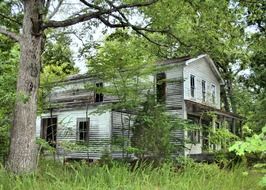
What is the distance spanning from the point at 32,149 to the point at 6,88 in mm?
2531

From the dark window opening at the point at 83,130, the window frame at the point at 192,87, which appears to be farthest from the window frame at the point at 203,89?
the dark window opening at the point at 83,130

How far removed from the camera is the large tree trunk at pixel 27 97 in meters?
9.14

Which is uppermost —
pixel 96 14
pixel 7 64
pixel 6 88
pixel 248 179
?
pixel 96 14

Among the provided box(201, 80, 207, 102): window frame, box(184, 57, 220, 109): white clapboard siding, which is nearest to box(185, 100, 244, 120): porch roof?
box(184, 57, 220, 109): white clapboard siding

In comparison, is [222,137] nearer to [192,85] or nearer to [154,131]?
[154,131]

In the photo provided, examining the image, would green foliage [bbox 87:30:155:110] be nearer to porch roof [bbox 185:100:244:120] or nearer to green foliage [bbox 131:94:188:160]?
green foliage [bbox 131:94:188:160]

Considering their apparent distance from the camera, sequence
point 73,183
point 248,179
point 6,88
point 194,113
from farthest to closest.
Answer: point 194,113 < point 6,88 < point 248,179 < point 73,183

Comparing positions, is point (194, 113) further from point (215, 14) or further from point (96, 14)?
point (96, 14)

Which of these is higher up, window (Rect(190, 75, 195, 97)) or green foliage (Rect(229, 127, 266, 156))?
window (Rect(190, 75, 195, 97))

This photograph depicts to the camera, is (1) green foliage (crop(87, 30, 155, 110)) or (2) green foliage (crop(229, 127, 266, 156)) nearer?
(2) green foliage (crop(229, 127, 266, 156))

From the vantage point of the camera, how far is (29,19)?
10.1 meters

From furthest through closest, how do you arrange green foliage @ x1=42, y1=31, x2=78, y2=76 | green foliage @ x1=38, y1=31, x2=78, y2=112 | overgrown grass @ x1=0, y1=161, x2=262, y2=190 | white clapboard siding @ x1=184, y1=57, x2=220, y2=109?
white clapboard siding @ x1=184, y1=57, x2=220, y2=109 → green foliage @ x1=42, y1=31, x2=78, y2=76 → green foliage @ x1=38, y1=31, x2=78, y2=112 → overgrown grass @ x1=0, y1=161, x2=262, y2=190

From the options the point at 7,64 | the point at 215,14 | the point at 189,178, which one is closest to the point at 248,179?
the point at 189,178

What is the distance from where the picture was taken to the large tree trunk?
9141mm
